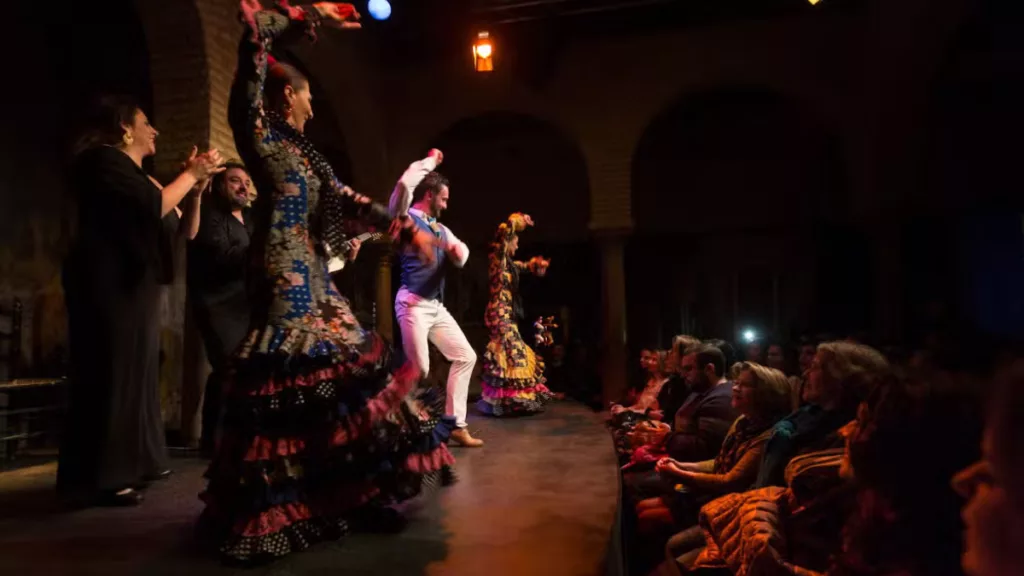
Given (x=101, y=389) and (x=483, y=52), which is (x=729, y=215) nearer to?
(x=483, y=52)

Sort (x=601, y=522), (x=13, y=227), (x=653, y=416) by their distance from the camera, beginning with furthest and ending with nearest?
(x=13, y=227) < (x=653, y=416) < (x=601, y=522)

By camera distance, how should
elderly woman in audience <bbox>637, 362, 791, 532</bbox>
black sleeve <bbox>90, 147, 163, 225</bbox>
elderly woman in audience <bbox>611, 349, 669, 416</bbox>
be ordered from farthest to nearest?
1. elderly woman in audience <bbox>611, 349, 669, 416</bbox>
2. elderly woman in audience <bbox>637, 362, 791, 532</bbox>
3. black sleeve <bbox>90, 147, 163, 225</bbox>

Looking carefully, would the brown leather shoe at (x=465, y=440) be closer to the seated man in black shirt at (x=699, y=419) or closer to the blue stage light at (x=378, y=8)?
the seated man in black shirt at (x=699, y=419)

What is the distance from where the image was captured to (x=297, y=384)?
2270mm

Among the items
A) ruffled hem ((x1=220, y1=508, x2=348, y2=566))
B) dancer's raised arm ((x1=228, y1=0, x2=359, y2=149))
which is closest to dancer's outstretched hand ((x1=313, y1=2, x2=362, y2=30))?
dancer's raised arm ((x1=228, y1=0, x2=359, y2=149))

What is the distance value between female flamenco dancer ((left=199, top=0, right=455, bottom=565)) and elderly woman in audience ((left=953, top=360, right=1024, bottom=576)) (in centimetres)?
189

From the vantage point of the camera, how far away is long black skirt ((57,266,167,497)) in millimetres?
2904

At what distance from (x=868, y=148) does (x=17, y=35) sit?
364 inches

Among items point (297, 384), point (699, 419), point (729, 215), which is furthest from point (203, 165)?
point (729, 215)

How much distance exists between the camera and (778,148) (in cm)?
1121

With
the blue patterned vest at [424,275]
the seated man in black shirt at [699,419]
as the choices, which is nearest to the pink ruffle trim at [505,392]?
the seated man in black shirt at [699,419]

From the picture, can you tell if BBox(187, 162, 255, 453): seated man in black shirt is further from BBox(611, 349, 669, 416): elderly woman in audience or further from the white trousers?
BBox(611, 349, 669, 416): elderly woman in audience

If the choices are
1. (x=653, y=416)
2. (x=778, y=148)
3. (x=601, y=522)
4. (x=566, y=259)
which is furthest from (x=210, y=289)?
(x=778, y=148)

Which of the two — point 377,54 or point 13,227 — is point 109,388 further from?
point 377,54
